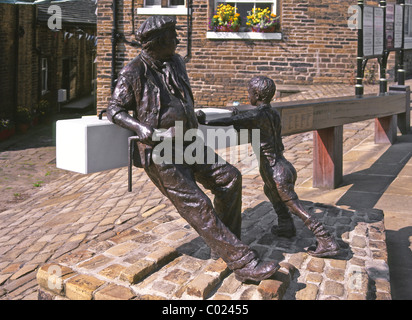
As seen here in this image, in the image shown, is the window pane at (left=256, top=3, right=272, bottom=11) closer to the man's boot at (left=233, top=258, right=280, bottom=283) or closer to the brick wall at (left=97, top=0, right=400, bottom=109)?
the brick wall at (left=97, top=0, right=400, bottom=109)

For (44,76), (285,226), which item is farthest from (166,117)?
(44,76)

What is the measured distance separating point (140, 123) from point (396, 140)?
23.2ft

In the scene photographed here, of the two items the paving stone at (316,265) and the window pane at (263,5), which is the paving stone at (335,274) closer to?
the paving stone at (316,265)

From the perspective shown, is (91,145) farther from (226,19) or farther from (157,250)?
(226,19)

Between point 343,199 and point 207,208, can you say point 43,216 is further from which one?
point 207,208

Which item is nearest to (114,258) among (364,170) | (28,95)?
(364,170)

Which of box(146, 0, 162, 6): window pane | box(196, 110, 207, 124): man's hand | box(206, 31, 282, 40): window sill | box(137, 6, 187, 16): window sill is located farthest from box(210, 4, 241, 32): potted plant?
box(196, 110, 207, 124): man's hand

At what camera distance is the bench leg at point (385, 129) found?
9.38m

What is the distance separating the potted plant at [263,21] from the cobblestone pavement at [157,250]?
487 centimetres

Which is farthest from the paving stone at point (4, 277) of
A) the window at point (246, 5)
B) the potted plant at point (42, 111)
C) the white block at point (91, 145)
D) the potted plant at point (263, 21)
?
the potted plant at point (42, 111)

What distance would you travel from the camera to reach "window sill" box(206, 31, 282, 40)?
43.3 ft

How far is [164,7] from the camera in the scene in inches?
541

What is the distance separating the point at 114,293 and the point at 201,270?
2.23ft
